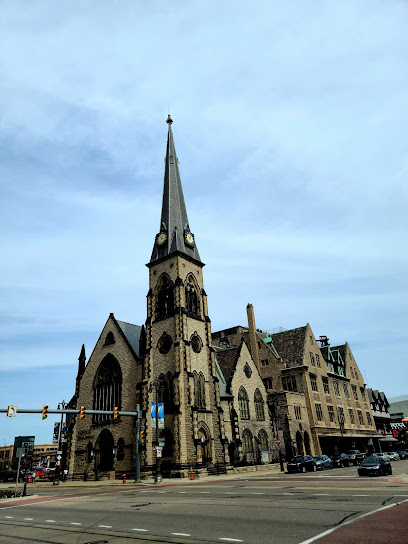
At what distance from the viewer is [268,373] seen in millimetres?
58500

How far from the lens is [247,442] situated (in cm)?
4556

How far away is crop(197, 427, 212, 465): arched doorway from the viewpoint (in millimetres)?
38778

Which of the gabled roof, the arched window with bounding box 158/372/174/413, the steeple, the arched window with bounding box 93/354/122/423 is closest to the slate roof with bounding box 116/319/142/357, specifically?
the arched window with bounding box 93/354/122/423

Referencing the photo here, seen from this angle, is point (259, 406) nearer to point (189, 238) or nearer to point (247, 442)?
point (247, 442)

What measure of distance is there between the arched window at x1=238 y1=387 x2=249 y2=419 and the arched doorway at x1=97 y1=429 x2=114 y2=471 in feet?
47.2

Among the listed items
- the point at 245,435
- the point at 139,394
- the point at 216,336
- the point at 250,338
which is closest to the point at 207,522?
the point at 139,394

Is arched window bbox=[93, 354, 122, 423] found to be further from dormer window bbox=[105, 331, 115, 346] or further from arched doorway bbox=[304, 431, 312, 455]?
arched doorway bbox=[304, 431, 312, 455]

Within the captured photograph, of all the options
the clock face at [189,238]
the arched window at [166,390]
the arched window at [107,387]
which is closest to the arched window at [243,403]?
the arched window at [166,390]

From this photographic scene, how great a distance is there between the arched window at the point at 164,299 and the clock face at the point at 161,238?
4942mm

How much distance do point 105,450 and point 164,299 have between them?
17183 mm

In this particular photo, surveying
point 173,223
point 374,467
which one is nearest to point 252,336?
point 173,223

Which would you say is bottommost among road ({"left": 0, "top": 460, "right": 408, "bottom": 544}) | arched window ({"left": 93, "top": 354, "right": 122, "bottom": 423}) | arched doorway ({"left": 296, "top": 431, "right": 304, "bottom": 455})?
road ({"left": 0, "top": 460, "right": 408, "bottom": 544})

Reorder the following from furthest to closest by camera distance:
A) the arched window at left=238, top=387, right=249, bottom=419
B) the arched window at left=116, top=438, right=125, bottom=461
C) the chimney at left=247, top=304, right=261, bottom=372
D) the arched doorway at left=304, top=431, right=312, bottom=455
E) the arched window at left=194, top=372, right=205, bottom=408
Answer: the chimney at left=247, top=304, right=261, bottom=372
the arched doorway at left=304, top=431, right=312, bottom=455
the arched window at left=238, top=387, right=249, bottom=419
the arched window at left=116, top=438, right=125, bottom=461
the arched window at left=194, top=372, right=205, bottom=408

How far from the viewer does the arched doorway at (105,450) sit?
141ft
